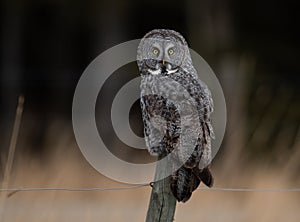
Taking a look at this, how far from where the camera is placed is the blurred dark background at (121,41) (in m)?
9.05

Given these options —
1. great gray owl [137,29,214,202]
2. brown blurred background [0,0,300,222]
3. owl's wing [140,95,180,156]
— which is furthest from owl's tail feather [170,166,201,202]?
brown blurred background [0,0,300,222]

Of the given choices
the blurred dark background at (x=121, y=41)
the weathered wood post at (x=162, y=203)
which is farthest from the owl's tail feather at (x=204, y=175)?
the blurred dark background at (x=121, y=41)

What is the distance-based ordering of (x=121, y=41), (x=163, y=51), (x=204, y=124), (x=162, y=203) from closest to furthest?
(x=162, y=203), (x=204, y=124), (x=163, y=51), (x=121, y=41)

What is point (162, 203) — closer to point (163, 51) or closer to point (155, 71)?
point (155, 71)

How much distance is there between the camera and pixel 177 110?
2.94 meters

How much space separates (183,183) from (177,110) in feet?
1.36

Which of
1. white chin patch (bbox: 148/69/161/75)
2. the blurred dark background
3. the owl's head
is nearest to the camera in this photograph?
white chin patch (bbox: 148/69/161/75)

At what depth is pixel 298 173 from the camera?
18.7 feet

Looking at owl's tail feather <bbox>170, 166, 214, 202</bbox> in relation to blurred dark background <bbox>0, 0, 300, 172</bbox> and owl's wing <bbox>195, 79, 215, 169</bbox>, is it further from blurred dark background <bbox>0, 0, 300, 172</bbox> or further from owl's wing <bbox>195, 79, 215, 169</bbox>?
blurred dark background <bbox>0, 0, 300, 172</bbox>

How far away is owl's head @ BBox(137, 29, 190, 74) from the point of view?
3424mm

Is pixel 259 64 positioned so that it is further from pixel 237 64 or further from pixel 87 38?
pixel 87 38

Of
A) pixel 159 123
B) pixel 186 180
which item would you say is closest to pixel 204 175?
pixel 186 180

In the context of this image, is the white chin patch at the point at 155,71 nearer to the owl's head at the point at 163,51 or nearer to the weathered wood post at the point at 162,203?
the owl's head at the point at 163,51

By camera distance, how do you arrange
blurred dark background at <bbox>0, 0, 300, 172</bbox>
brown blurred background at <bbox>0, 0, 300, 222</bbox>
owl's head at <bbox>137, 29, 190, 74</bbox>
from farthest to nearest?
blurred dark background at <bbox>0, 0, 300, 172</bbox> < brown blurred background at <bbox>0, 0, 300, 222</bbox> < owl's head at <bbox>137, 29, 190, 74</bbox>
